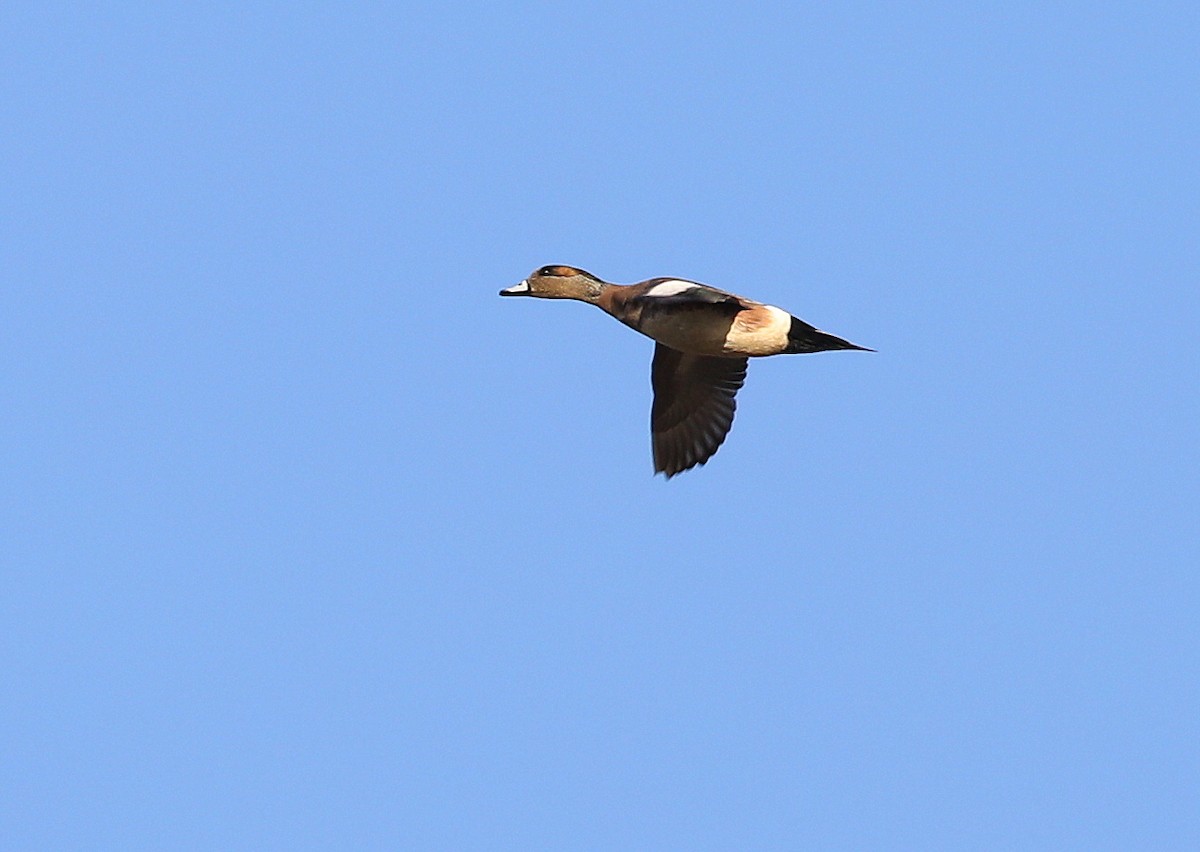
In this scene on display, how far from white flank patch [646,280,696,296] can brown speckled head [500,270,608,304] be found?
1064 mm

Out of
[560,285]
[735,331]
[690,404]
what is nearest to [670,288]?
[735,331]

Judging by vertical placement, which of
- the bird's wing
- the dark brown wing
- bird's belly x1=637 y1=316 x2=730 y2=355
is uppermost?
the bird's wing

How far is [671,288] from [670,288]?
0.06 feet

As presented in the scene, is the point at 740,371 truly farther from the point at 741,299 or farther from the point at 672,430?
the point at 741,299

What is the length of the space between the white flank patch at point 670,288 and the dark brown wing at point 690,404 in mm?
1537

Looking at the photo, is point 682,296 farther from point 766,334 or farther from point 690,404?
point 690,404

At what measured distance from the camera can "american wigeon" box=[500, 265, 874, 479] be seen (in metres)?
12.8

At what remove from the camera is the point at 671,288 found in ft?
42.0

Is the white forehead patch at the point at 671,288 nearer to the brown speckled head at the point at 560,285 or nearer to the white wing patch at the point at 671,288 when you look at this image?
the white wing patch at the point at 671,288

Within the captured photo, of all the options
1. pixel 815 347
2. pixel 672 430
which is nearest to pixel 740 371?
pixel 672 430

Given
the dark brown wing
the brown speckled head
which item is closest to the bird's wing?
the brown speckled head

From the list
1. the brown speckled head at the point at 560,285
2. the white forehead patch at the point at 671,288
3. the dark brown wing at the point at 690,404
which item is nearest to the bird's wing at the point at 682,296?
the white forehead patch at the point at 671,288

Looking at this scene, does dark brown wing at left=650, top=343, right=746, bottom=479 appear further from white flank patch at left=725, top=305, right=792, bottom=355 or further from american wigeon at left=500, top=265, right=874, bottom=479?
white flank patch at left=725, top=305, right=792, bottom=355

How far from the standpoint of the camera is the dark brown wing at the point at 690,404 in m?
14.6
